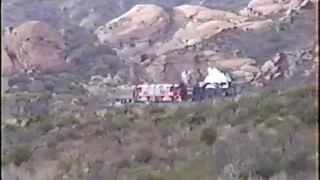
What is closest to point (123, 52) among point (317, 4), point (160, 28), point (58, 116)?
point (160, 28)

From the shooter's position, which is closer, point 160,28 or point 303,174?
point 303,174

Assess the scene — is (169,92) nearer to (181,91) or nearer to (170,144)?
(181,91)

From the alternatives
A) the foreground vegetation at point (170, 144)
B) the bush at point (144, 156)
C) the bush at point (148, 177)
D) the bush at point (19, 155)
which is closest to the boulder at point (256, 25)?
the foreground vegetation at point (170, 144)

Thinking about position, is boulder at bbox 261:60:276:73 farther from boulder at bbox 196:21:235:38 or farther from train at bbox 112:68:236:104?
boulder at bbox 196:21:235:38

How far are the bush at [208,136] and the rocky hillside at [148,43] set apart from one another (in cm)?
45

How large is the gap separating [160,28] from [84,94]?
86 centimetres

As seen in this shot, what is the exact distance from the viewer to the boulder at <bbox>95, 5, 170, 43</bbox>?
5148mm

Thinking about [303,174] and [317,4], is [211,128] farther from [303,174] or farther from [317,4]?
[317,4]

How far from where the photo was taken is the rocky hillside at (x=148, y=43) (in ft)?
16.6

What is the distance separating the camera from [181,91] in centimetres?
505

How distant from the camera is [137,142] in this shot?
4.97 m

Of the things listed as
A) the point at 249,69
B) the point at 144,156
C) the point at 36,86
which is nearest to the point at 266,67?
the point at 249,69

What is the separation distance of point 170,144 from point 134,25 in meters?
1.04

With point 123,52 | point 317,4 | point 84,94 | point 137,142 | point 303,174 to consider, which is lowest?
point 303,174
